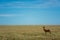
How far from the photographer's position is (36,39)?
24.1 meters

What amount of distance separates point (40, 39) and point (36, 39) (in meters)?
0.50

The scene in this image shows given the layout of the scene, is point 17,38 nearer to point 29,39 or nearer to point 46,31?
point 29,39

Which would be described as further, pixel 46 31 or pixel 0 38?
pixel 46 31

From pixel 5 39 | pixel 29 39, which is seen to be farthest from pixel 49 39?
pixel 5 39

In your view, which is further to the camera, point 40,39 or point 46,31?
point 46,31

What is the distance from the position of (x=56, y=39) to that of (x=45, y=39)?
1483 mm

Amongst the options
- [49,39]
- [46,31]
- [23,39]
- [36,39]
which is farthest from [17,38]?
[46,31]

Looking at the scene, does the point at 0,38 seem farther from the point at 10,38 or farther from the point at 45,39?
the point at 45,39

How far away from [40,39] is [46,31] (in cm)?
880

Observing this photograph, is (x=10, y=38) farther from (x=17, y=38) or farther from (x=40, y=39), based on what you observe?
(x=40, y=39)

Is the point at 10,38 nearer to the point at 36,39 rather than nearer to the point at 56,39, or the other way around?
the point at 36,39

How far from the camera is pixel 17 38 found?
24234mm

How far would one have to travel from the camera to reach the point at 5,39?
23391 mm

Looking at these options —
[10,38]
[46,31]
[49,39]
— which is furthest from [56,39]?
[46,31]
